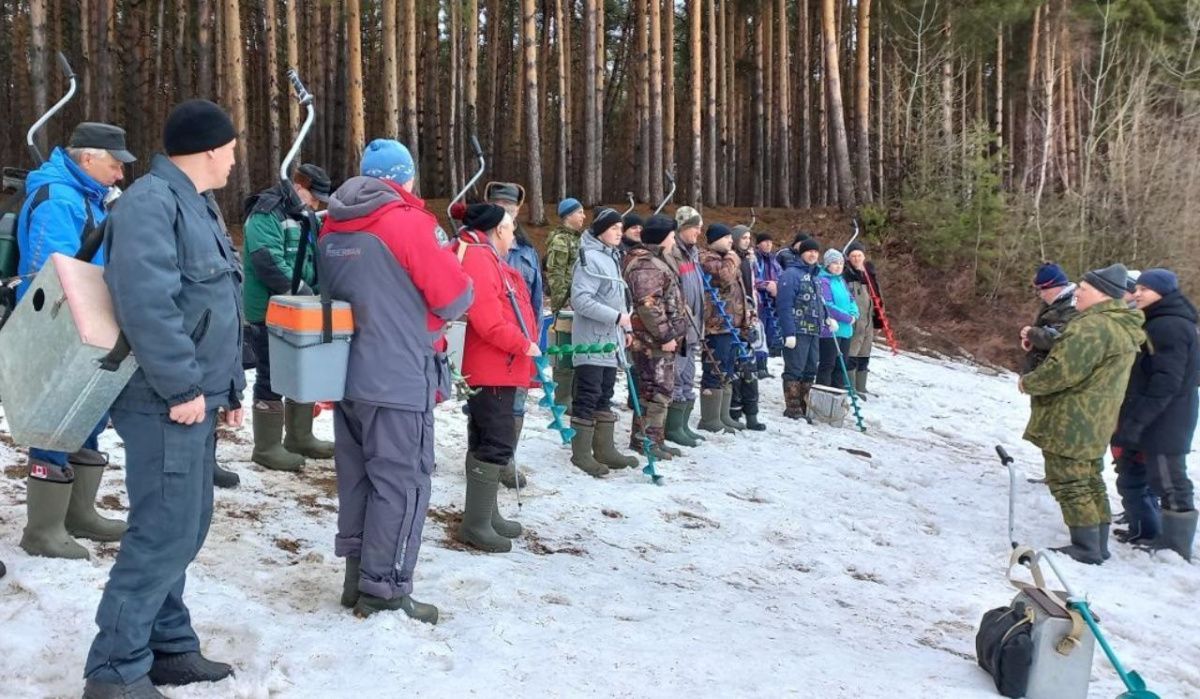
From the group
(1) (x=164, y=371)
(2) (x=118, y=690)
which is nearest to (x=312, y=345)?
(1) (x=164, y=371)

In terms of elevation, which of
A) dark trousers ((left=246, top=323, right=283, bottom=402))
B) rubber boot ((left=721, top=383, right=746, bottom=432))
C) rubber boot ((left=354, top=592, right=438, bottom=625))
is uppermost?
dark trousers ((left=246, top=323, right=283, bottom=402))

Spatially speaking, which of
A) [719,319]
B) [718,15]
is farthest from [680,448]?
[718,15]

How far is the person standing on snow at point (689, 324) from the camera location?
8.01 m

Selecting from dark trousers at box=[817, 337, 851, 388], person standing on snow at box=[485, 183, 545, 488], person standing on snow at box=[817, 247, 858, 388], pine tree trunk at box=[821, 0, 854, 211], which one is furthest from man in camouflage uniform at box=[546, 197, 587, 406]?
pine tree trunk at box=[821, 0, 854, 211]

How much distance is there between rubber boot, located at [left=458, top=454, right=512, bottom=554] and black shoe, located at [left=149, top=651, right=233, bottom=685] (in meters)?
1.97

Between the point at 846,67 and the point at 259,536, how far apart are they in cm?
3000

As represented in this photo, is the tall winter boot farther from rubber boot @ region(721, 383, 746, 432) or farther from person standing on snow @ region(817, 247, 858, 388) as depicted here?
person standing on snow @ region(817, 247, 858, 388)

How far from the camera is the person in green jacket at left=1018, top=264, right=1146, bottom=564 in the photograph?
6.16 meters

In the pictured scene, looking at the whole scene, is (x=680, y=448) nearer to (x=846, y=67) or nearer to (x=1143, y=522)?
(x=1143, y=522)

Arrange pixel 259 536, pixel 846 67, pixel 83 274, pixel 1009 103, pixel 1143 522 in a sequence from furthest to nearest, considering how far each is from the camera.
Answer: pixel 846 67 < pixel 1009 103 < pixel 1143 522 < pixel 259 536 < pixel 83 274

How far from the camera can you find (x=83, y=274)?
284cm

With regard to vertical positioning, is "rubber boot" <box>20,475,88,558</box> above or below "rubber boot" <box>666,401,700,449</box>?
above

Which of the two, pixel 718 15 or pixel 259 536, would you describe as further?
pixel 718 15

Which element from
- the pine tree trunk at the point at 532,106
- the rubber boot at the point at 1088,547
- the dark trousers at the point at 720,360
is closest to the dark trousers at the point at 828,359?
the dark trousers at the point at 720,360
